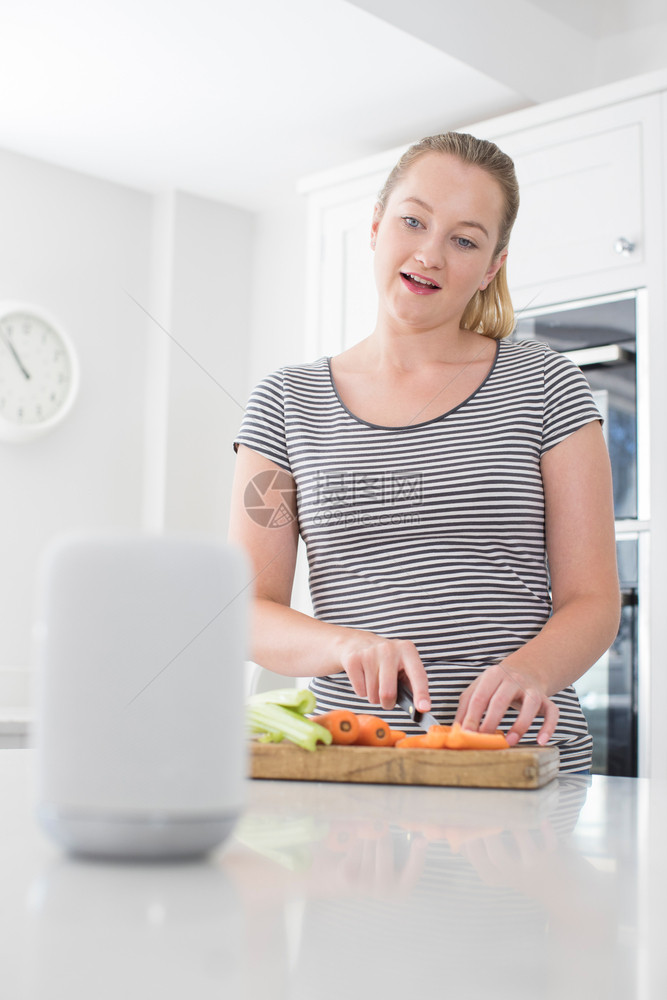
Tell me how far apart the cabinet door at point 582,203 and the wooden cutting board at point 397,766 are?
1683 millimetres

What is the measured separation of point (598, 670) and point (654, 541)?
289 mm

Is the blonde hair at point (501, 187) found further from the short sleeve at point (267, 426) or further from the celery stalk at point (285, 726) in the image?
the celery stalk at point (285, 726)

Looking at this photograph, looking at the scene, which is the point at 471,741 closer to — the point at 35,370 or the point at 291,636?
the point at 291,636

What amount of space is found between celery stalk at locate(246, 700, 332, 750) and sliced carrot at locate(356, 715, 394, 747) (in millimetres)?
31

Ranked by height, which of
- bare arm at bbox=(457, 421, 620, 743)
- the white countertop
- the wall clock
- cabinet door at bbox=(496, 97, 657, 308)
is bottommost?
the white countertop

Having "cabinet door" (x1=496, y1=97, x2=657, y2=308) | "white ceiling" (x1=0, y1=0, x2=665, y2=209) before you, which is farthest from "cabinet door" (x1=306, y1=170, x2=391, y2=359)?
"cabinet door" (x1=496, y1=97, x2=657, y2=308)

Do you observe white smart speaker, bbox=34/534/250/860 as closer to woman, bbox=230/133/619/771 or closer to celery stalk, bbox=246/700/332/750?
celery stalk, bbox=246/700/332/750

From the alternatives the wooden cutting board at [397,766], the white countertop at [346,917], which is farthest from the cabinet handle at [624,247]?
the white countertop at [346,917]

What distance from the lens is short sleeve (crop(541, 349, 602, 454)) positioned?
1.15 meters

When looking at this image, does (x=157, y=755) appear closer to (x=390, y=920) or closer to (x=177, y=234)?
(x=390, y=920)

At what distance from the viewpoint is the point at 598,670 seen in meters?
2.18

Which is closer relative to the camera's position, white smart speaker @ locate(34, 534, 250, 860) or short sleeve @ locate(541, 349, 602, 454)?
white smart speaker @ locate(34, 534, 250, 860)

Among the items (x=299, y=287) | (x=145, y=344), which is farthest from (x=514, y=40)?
(x=145, y=344)

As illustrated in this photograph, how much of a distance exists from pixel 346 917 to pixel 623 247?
2.09 metres
